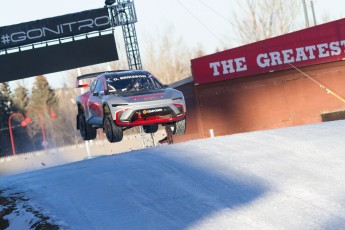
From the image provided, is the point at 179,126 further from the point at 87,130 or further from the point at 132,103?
the point at 87,130

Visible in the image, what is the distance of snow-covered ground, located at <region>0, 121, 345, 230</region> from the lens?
27.8 ft

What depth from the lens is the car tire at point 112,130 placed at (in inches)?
584

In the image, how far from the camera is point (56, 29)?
24562 millimetres

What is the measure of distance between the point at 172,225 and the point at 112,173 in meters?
3.40

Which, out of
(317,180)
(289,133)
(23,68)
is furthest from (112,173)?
(23,68)

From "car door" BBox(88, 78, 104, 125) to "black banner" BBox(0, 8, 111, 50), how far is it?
8622 millimetres

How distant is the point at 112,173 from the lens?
11492 millimetres

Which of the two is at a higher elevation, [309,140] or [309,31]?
[309,31]

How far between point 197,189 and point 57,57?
1516cm

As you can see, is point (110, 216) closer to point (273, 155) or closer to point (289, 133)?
point (273, 155)

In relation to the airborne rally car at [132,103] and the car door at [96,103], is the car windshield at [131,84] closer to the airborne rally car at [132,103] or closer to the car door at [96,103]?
the airborne rally car at [132,103]

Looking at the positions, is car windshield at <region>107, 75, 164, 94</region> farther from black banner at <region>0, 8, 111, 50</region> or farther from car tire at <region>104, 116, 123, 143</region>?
black banner at <region>0, 8, 111, 50</region>

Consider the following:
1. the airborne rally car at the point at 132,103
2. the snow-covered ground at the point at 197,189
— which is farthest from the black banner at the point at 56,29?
the snow-covered ground at the point at 197,189

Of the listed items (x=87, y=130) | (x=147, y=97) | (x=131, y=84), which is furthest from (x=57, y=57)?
(x=147, y=97)
